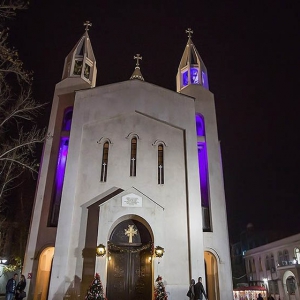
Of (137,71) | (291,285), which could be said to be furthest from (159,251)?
(291,285)

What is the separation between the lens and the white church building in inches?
547

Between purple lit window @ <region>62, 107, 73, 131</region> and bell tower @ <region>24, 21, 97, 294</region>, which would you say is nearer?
bell tower @ <region>24, 21, 97, 294</region>

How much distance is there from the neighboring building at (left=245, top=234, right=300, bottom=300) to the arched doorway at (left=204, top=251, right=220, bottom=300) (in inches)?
493

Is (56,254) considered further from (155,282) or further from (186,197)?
(186,197)

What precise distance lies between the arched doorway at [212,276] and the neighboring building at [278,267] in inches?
493

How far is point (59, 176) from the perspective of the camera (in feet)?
55.8

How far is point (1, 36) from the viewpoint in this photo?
970 cm

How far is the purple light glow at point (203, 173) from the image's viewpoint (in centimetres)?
1695

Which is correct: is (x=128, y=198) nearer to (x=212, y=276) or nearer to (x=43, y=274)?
(x=43, y=274)

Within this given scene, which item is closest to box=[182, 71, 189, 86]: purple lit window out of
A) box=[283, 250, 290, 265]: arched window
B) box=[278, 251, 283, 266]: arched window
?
box=[283, 250, 290, 265]: arched window

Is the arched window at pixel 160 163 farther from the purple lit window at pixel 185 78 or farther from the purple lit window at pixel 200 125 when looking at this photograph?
the purple lit window at pixel 185 78

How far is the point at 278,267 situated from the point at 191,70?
2036cm

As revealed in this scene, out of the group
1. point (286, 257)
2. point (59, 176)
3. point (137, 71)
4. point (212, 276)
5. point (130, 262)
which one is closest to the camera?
point (130, 262)

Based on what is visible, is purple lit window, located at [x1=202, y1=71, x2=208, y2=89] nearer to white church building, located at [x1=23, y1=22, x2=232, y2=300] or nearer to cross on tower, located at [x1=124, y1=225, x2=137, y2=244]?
white church building, located at [x1=23, y1=22, x2=232, y2=300]
